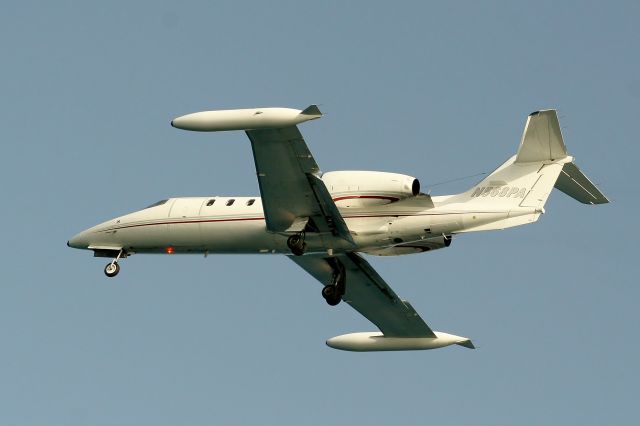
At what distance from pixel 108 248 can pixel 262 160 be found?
9124 mm

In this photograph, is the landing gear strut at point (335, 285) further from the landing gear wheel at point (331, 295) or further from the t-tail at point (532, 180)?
the t-tail at point (532, 180)

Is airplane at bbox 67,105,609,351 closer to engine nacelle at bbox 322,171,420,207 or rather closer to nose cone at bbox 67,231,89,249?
engine nacelle at bbox 322,171,420,207

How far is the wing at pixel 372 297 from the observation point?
1791 inches

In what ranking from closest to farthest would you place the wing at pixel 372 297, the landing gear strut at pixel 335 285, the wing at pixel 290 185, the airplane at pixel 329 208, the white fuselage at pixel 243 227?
the wing at pixel 290 185 → the airplane at pixel 329 208 → the white fuselage at pixel 243 227 → the landing gear strut at pixel 335 285 → the wing at pixel 372 297

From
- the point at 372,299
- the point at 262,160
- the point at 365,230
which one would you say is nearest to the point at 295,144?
the point at 262,160

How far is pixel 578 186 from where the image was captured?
40.3m

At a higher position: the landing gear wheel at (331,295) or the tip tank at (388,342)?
the landing gear wheel at (331,295)

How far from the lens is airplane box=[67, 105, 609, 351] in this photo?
39000 mm

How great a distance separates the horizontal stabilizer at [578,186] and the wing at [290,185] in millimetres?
6337

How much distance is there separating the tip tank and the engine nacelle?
871cm

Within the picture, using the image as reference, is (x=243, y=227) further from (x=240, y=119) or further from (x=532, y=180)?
(x=532, y=180)

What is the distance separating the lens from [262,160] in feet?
129

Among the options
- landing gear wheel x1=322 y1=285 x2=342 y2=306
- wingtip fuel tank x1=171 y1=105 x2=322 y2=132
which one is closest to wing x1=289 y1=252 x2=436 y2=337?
landing gear wheel x1=322 y1=285 x2=342 y2=306

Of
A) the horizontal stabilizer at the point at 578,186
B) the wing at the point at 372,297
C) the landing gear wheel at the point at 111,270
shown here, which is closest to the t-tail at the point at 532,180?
the horizontal stabilizer at the point at 578,186
